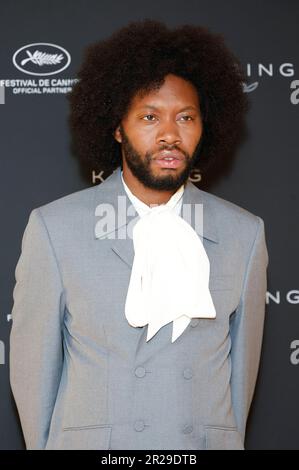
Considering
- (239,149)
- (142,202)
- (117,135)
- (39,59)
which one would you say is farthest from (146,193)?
(39,59)

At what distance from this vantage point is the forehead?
226cm

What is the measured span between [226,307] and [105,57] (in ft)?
3.00

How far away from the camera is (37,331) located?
223 centimetres

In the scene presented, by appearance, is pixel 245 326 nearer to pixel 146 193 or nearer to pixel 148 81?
pixel 146 193

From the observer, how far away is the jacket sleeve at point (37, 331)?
2188 mm

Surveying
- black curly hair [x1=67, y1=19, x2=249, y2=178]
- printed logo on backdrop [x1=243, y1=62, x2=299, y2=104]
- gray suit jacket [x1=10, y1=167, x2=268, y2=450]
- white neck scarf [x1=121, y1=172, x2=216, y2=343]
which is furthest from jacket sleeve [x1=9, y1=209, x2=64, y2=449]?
printed logo on backdrop [x1=243, y1=62, x2=299, y2=104]

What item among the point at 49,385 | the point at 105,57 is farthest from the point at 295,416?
the point at 105,57

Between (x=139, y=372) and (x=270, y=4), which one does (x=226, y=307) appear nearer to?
(x=139, y=372)

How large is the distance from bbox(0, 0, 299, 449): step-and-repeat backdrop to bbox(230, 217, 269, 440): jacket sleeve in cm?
53

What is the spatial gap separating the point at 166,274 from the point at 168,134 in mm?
409

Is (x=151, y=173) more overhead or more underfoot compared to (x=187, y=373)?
more overhead

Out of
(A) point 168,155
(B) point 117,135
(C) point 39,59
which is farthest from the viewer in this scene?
(C) point 39,59

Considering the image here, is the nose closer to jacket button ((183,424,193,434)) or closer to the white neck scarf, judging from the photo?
the white neck scarf

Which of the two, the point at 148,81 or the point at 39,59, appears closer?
the point at 148,81
